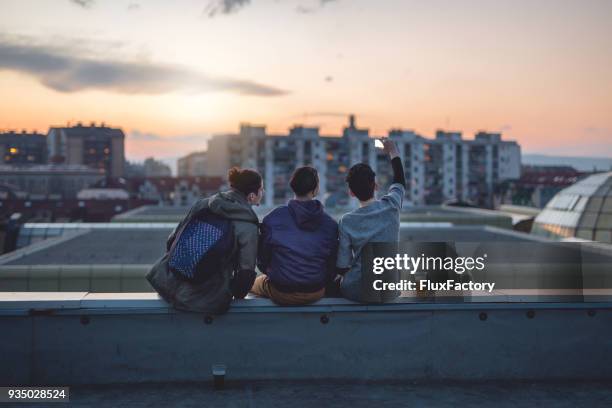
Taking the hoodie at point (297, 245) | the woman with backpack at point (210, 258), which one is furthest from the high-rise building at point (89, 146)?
the hoodie at point (297, 245)

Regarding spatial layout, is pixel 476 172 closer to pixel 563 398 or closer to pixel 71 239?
pixel 71 239

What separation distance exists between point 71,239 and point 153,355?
81.0 feet

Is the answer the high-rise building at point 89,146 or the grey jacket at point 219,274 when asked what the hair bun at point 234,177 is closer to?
the grey jacket at point 219,274

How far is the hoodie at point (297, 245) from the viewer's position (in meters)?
6.25

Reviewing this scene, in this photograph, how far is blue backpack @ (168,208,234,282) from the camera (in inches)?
237

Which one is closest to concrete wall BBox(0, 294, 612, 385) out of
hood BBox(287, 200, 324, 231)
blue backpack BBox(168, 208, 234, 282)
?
blue backpack BBox(168, 208, 234, 282)

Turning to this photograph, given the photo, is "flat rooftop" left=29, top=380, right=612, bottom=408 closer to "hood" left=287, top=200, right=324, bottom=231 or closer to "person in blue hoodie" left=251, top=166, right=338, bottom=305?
"person in blue hoodie" left=251, top=166, right=338, bottom=305

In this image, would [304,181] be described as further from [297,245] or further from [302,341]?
[302,341]

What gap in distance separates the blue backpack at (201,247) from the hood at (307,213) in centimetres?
60

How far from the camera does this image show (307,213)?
6219mm

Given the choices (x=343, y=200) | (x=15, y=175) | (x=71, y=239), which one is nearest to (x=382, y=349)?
(x=71, y=239)

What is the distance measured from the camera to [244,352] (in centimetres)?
635

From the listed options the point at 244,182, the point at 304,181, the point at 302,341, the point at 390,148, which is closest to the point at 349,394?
the point at 302,341

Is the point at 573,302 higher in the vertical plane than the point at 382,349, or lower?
higher
